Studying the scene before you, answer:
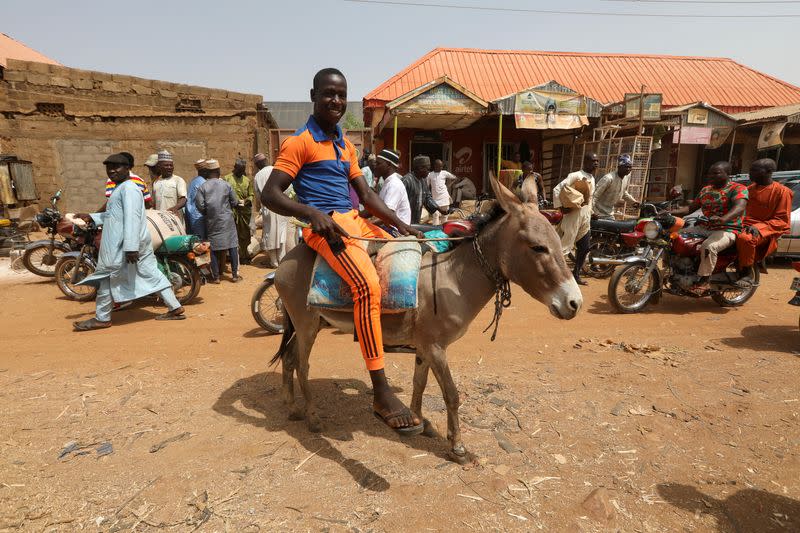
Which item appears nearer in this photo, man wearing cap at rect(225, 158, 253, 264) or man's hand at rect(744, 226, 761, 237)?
man's hand at rect(744, 226, 761, 237)

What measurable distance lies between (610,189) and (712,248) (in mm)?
2916

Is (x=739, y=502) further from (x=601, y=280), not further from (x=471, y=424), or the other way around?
(x=601, y=280)

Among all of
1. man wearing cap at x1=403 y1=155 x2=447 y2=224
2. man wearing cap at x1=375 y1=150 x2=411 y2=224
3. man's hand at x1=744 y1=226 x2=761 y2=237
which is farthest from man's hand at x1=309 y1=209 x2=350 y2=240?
man's hand at x1=744 y1=226 x2=761 y2=237

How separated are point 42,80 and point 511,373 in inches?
584

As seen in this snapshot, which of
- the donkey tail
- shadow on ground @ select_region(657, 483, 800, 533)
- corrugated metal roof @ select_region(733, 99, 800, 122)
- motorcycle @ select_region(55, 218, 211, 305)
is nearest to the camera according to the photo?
shadow on ground @ select_region(657, 483, 800, 533)

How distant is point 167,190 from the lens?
27.4 feet

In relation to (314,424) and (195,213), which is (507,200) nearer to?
(314,424)

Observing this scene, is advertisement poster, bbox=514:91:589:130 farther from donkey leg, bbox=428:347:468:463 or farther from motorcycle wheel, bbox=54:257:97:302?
donkey leg, bbox=428:347:468:463

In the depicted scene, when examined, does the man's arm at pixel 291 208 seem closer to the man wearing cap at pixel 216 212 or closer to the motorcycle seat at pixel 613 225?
the man wearing cap at pixel 216 212

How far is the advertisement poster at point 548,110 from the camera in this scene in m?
12.9

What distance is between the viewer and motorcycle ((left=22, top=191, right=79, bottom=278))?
7898 millimetres

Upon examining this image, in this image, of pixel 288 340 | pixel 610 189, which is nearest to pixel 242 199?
pixel 288 340

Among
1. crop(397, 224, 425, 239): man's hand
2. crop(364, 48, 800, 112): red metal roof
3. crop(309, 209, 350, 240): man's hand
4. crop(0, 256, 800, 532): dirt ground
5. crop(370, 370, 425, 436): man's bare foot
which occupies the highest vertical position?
crop(364, 48, 800, 112): red metal roof

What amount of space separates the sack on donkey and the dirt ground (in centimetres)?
119
